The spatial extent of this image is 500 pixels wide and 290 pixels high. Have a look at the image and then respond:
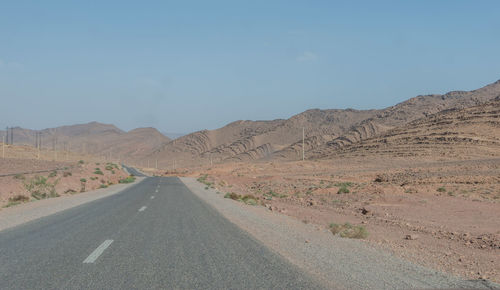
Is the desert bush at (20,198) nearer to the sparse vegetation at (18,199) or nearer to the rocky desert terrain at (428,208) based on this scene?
the sparse vegetation at (18,199)

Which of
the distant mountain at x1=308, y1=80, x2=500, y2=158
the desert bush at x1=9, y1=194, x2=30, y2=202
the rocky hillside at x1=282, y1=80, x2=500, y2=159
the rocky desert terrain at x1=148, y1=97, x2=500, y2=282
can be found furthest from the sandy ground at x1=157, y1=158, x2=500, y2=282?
the rocky hillside at x1=282, y1=80, x2=500, y2=159

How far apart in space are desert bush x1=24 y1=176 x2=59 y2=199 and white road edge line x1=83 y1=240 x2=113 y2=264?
20046 millimetres

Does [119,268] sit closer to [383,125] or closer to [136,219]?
[136,219]

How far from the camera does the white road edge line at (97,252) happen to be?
7.25m

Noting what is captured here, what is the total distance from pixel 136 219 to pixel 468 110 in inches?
3240

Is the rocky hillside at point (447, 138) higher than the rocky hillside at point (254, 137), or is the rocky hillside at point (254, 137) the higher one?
the rocky hillside at point (254, 137)

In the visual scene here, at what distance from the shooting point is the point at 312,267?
7211 millimetres

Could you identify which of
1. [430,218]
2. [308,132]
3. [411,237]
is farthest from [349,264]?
[308,132]

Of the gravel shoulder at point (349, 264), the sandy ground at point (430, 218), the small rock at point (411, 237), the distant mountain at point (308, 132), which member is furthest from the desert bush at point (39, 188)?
the distant mountain at point (308, 132)

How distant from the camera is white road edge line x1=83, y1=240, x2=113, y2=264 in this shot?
725 cm

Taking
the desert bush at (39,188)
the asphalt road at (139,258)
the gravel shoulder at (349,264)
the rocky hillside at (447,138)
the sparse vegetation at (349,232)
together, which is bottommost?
the sparse vegetation at (349,232)

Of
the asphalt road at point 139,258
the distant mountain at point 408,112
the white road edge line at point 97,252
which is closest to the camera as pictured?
the asphalt road at point 139,258

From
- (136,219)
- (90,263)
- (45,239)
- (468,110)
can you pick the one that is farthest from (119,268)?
(468,110)

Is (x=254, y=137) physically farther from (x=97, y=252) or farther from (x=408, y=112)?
(x=97, y=252)
